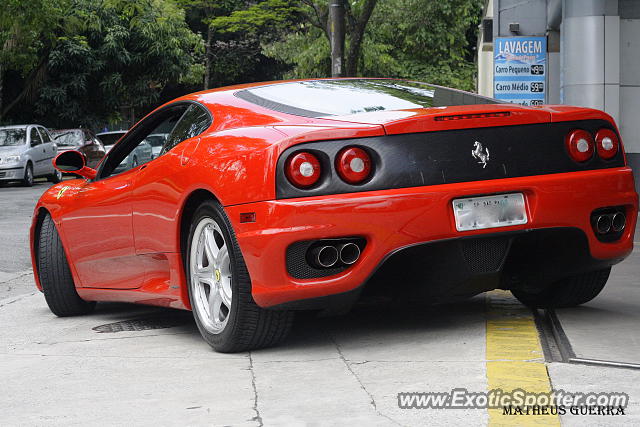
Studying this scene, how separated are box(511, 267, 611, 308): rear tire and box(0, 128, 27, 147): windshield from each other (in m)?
22.7

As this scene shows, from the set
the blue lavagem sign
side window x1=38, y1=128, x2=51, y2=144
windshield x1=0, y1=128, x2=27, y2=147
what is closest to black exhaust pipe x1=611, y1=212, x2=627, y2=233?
the blue lavagem sign

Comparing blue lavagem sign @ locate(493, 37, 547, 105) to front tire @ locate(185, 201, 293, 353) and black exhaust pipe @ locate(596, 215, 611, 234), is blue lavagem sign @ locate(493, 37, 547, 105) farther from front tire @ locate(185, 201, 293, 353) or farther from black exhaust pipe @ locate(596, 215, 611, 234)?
front tire @ locate(185, 201, 293, 353)

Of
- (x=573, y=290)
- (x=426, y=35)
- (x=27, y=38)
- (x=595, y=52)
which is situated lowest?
(x=573, y=290)

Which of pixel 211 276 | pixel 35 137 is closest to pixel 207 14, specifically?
pixel 35 137

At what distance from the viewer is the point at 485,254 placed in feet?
15.7

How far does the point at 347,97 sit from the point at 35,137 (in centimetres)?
2362

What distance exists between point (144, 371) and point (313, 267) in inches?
33.0

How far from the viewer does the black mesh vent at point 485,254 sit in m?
4.73

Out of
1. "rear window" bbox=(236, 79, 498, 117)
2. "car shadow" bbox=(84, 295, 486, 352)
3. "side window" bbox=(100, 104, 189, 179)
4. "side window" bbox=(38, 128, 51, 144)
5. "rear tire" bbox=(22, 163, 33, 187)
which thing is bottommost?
"rear tire" bbox=(22, 163, 33, 187)

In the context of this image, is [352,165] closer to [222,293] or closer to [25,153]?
[222,293]

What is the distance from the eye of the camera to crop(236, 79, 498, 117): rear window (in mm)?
5058

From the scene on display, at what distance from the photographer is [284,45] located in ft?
127

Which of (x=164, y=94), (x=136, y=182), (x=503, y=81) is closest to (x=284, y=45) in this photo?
(x=164, y=94)

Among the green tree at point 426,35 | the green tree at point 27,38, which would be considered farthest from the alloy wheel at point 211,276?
the green tree at point 426,35
